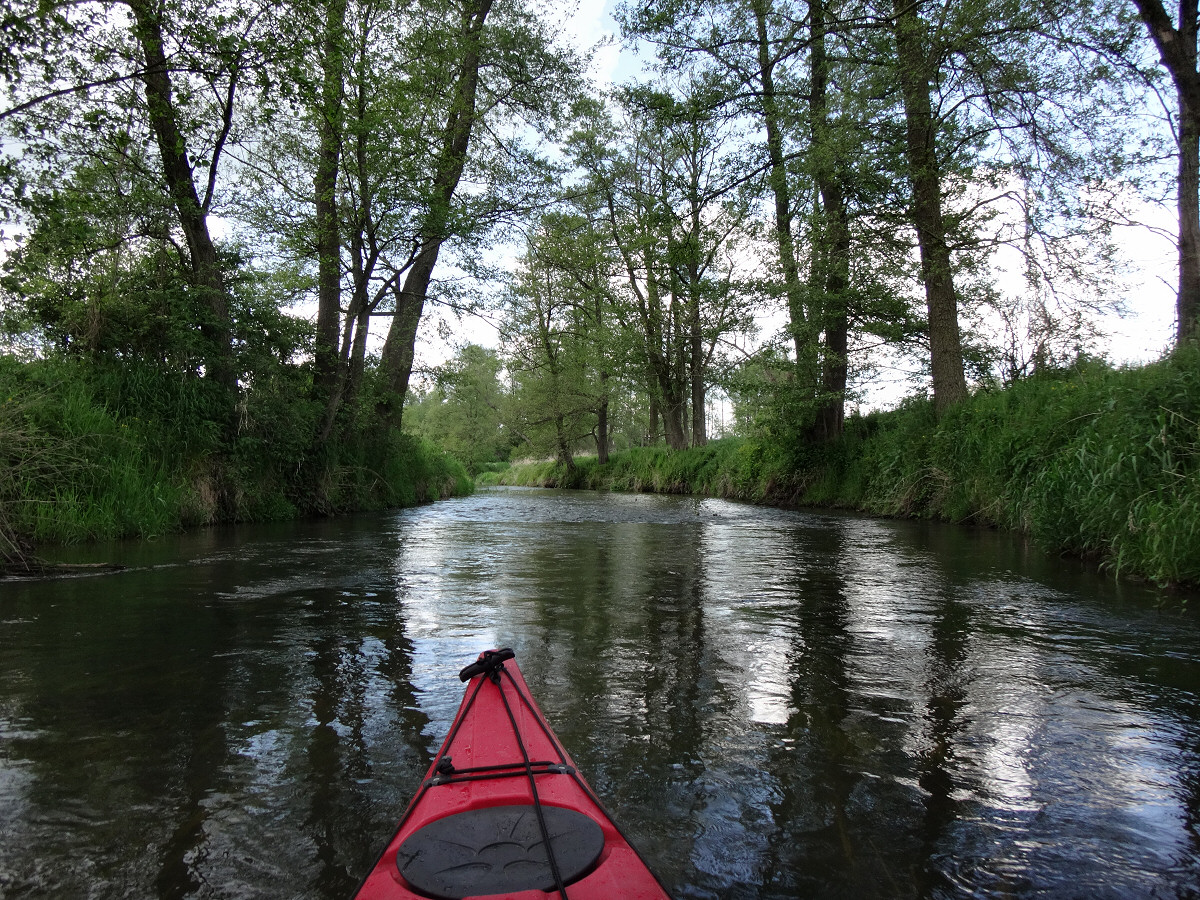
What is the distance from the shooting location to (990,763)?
2.55 meters

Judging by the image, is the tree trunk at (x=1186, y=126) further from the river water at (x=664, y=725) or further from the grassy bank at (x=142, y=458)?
the grassy bank at (x=142, y=458)

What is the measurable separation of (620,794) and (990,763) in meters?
1.37

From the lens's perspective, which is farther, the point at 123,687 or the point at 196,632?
the point at 196,632

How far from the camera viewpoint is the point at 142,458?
29.1 feet

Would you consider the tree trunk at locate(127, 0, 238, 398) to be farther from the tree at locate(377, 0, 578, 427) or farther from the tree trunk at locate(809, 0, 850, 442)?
the tree trunk at locate(809, 0, 850, 442)

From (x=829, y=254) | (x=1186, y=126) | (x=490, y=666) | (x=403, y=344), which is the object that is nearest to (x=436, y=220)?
(x=403, y=344)

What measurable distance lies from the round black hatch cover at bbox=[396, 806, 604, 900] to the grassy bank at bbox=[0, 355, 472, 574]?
20.0 feet

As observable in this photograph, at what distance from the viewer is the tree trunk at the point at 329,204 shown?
8.98 meters

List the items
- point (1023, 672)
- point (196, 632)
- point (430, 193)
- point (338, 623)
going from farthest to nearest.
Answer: point (430, 193), point (338, 623), point (196, 632), point (1023, 672)

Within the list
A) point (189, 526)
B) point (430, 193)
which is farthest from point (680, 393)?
point (189, 526)

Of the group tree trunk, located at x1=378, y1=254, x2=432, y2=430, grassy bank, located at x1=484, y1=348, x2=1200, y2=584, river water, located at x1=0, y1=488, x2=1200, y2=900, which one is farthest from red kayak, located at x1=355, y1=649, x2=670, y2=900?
tree trunk, located at x1=378, y1=254, x2=432, y2=430

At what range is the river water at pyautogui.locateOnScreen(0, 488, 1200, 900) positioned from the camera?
197cm

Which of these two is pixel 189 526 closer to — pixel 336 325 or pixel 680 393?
pixel 336 325

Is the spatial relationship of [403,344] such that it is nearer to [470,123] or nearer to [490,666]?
[470,123]
